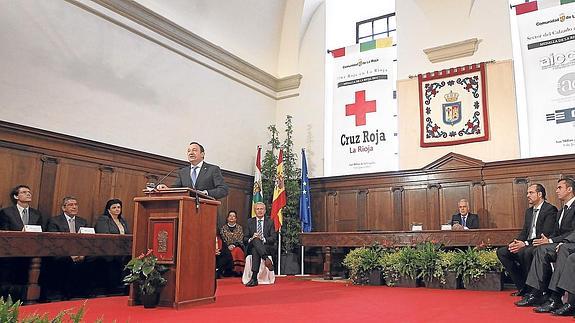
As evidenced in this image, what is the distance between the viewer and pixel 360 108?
32.8ft

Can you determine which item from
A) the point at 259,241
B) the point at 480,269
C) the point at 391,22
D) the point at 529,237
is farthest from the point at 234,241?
the point at 391,22

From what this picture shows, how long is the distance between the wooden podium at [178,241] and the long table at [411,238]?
3462 millimetres

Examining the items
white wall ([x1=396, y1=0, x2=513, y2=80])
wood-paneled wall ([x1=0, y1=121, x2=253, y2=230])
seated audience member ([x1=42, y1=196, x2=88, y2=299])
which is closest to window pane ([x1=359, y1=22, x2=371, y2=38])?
white wall ([x1=396, y1=0, x2=513, y2=80])

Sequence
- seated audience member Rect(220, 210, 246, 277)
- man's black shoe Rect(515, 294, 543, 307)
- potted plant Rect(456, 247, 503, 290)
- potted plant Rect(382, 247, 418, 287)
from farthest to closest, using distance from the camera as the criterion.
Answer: seated audience member Rect(220, 210, 246, 277)
potted plant Rect(382, 247, 418, 287)
potted plant Rect(456, 247, 503, 290)
man's black shoe Rect(515, 294, 543, 307)

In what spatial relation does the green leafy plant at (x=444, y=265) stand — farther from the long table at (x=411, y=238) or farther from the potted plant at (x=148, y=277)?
the potted plant at (x=148, y=277)

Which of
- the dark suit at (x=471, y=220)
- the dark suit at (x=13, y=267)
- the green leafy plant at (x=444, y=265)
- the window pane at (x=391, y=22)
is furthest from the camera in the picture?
the window pane at (x=391, y=22)

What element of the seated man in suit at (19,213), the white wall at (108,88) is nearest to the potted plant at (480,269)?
the white wall at (108,88)

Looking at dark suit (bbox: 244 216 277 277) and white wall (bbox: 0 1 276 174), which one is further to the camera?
dark suit (bbox: 244 216 277 277)

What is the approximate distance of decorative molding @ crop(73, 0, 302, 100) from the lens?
7434mm

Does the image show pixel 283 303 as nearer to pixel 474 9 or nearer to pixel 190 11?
pixel 190 11

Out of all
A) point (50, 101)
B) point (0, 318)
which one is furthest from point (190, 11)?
→ point (0, 318)

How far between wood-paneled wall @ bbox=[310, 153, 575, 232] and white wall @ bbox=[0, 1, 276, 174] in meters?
2.14

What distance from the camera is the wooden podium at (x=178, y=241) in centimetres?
A: 395

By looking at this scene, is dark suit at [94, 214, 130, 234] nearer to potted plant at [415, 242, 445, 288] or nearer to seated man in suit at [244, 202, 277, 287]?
seated man in suit at [244, 202, 277, 287]
